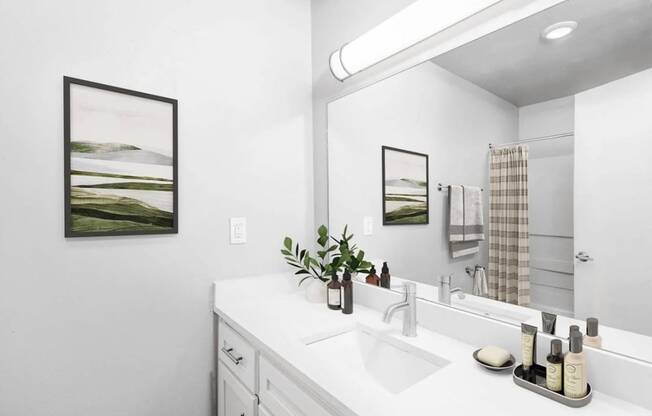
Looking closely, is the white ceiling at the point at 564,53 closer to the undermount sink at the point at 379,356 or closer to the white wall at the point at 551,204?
the white wall at the point at 551,204

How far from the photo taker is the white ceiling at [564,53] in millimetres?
811

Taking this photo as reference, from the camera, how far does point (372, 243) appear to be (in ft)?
4.97

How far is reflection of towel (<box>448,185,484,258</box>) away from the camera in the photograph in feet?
3.73

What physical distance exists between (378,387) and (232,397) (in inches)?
23.9

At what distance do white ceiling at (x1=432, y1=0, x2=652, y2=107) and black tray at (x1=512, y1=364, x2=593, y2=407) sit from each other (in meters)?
0.73

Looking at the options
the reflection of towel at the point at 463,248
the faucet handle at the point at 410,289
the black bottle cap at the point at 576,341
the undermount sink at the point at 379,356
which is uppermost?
the reflection of towel at the point at 463,248

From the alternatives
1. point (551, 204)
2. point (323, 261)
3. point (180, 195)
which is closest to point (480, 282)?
point (551, 204)

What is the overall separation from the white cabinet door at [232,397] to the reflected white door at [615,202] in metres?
1.04

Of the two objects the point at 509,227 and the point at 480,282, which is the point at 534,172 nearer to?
the point at 509,227

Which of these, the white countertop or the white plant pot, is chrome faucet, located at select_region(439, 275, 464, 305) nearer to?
the white countertop

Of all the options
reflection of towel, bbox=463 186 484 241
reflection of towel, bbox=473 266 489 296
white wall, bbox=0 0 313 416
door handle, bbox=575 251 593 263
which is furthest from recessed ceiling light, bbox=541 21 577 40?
white wall, bbox=0 0 313 416

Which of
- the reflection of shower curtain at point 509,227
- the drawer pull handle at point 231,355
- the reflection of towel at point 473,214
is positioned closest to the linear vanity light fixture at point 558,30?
the reflection of shower curtain at point 509,227

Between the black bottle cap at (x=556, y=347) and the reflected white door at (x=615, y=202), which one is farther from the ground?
the reflected white door at (x=615, y=202)

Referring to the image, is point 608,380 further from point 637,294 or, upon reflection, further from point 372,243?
point 372,243
